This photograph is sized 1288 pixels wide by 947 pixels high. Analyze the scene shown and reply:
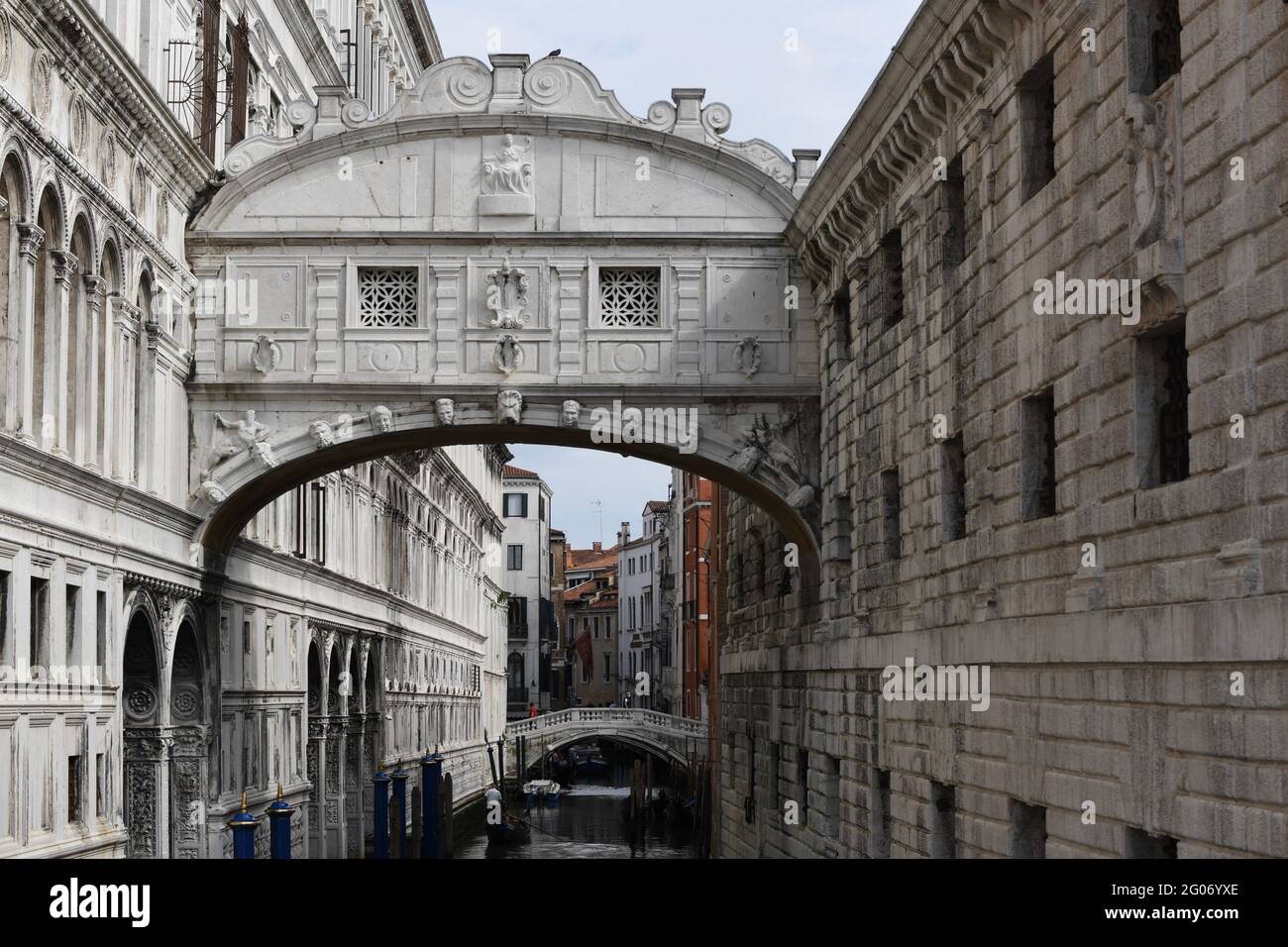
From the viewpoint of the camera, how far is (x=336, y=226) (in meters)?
22.4

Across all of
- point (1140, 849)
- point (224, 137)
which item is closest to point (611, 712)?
point (224, 137)

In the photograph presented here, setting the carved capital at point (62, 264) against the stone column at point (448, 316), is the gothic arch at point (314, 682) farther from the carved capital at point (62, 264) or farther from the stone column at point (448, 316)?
the carved capital at point (62, 264)

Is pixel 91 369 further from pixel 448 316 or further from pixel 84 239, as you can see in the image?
pixel 448 316

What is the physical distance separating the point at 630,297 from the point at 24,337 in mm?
7864

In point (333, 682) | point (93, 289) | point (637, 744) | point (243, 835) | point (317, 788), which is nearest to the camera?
point (93, 289)

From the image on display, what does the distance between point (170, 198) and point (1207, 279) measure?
44.8 feet

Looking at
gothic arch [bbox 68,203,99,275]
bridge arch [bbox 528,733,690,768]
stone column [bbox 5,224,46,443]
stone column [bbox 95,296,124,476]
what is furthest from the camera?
bridge arch [bbox 528,733,690,768]

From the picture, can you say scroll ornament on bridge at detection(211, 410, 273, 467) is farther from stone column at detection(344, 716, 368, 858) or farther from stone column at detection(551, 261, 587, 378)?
stone column at detection(344, 716, 368, 858)

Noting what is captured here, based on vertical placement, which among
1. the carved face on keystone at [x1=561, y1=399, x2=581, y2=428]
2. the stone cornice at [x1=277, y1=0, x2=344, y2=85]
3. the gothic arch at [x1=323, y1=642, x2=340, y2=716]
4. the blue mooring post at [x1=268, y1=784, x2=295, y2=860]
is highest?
the stone cornice at [x1=277, y1=0, x2=344, y2=85]

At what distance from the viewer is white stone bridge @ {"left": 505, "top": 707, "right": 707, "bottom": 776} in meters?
59.3

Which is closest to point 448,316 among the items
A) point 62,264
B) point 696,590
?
point 62,264

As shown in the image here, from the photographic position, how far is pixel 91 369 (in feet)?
60.8

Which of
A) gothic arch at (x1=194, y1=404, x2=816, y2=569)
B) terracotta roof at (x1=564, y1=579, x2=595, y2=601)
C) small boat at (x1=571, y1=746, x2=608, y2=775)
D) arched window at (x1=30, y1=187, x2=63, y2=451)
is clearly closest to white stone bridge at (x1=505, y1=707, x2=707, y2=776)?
small boat at (x1=571, y1=746, x2=608, y2=775)
